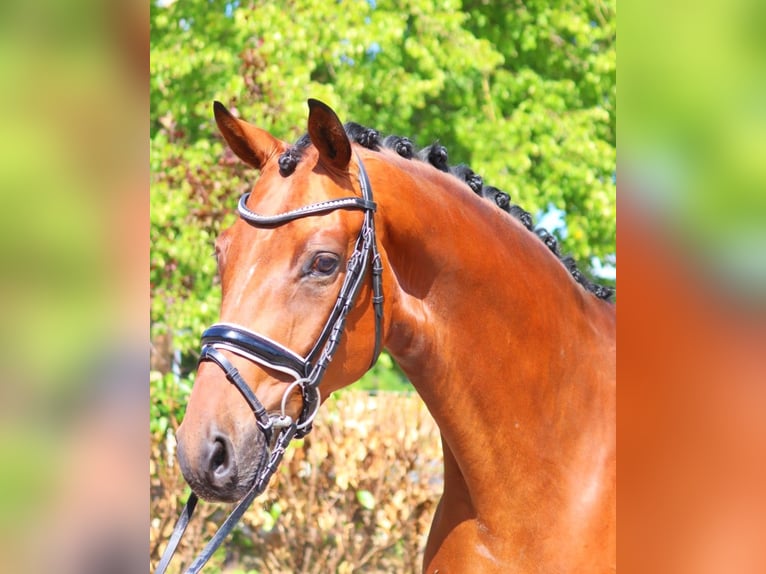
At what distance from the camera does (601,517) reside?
244 centimetres

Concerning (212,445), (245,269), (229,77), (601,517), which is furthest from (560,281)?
(229,77)

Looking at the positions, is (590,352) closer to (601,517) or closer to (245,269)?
(601,517)

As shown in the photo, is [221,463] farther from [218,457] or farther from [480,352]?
[480,352]

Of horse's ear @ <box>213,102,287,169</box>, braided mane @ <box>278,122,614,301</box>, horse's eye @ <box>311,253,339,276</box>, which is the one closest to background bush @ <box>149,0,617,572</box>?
braided mane @ <box>278,122,614,301</box>

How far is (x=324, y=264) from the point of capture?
221cm

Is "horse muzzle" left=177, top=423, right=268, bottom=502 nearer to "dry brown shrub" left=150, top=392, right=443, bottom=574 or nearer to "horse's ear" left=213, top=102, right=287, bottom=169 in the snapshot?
"horse's ear" left=213, top=102, right=287, bottom=169

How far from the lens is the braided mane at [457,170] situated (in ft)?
8.41

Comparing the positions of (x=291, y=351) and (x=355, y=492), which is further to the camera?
(x=355, y=492)

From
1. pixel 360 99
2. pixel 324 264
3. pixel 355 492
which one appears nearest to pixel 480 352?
pixel 324 264

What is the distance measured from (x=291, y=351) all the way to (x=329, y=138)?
634 millimetres
